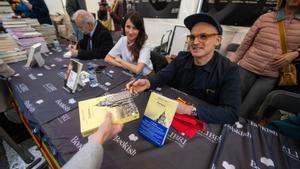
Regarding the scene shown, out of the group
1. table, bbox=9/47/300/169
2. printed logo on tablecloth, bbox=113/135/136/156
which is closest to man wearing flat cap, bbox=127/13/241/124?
table, bbox=9/47/300/169

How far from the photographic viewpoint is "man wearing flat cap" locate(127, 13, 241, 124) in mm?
878

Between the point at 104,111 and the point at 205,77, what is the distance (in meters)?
0.74

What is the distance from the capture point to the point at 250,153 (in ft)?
2.35

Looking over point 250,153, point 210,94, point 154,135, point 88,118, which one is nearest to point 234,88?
point 210,94

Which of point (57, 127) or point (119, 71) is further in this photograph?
point (119, 71)

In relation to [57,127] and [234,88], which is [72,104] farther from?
[234,88]

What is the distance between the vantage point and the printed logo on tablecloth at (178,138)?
2.41ft

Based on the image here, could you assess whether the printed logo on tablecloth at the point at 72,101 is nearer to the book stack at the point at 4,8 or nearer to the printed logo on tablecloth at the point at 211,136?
the printed logo on tablecloth at the point at 211,136

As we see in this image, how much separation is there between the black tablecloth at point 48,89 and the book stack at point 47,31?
2.74ft

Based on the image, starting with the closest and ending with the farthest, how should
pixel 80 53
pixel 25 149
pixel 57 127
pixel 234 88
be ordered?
pixel 57 127
pixel 234 88
pixel 25 149
pixel 80 53

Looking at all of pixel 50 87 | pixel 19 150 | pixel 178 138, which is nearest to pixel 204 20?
pixel 178 138

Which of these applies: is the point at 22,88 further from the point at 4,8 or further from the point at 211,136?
the point at 4,8

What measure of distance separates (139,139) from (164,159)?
0.16m

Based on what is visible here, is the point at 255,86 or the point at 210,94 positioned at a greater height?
the point at 210,94
